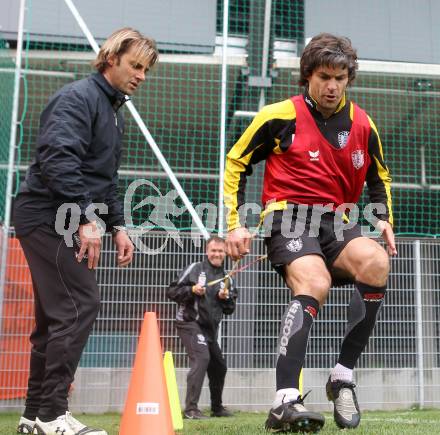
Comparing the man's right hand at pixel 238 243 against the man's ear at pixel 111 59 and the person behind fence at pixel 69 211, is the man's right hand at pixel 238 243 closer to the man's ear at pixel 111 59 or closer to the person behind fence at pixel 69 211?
the person behind fence at pixel 69 211

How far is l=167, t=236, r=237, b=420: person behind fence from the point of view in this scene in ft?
22.4

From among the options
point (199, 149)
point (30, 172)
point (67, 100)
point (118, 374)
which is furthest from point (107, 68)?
point (199, 149)

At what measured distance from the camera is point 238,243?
10.7ft

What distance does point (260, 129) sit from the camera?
11.4 ft

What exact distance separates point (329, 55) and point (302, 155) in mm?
496

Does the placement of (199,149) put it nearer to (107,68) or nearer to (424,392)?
(424,392)

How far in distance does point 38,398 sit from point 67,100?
1473mm

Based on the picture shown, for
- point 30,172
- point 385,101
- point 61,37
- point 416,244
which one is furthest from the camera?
point 385,101

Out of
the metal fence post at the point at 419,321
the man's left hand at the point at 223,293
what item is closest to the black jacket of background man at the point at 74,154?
the man's left hand at the point at 223,293

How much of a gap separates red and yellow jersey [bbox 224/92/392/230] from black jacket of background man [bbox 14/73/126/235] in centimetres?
64

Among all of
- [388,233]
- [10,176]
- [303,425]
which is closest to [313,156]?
[388,233]

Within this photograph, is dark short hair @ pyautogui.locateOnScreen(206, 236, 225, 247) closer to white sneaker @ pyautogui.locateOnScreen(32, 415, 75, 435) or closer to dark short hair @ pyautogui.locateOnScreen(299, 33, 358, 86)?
dark short hair @ pyautogui.locateOnScreen(299, 33, 358, 86)

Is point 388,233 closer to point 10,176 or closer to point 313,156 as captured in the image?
point 313,156

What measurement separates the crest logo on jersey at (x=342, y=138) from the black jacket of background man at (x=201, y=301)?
12.3 feet
